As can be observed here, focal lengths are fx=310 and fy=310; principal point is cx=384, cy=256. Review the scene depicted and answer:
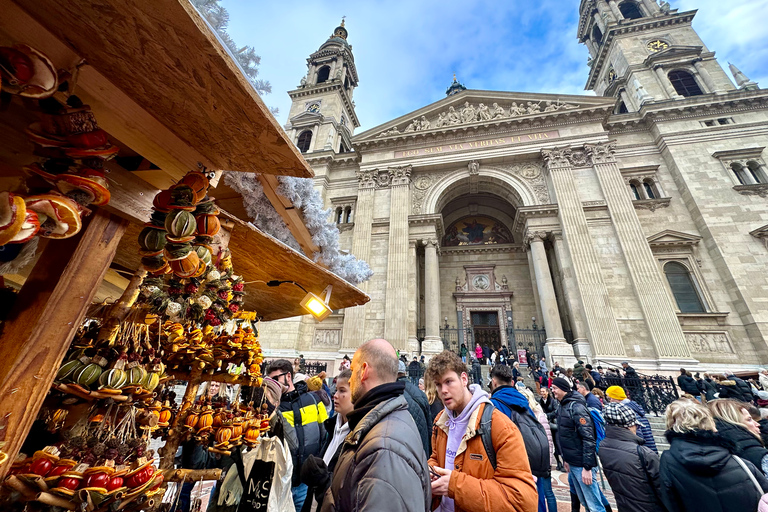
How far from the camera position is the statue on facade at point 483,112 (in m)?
19.5

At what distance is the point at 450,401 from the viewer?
244cm

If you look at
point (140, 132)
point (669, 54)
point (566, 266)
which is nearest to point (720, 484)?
point (140, 132)

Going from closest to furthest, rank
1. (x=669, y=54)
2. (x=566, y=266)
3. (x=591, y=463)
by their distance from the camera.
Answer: (x=591, y=463) < (x=566, y=266) < (x=669, y=54)

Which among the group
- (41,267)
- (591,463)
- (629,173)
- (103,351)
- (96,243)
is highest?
(629,173)

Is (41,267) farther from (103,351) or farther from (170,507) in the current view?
(170,507)

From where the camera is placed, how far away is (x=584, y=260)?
1448 centimetres

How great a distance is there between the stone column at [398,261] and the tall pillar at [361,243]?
48.5 inches

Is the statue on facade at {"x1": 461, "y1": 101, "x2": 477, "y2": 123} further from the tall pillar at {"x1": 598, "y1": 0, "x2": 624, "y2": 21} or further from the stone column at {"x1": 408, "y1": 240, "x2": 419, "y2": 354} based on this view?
the tall pillar at {"x1": 598, "y1": 0, "x2": 624, "y2": 21}

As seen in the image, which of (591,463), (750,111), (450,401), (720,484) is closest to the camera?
(720,484)

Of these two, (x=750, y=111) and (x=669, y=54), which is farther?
(x=669, y=54)

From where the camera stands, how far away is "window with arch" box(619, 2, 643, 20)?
25547 mm

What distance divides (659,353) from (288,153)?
635 inches

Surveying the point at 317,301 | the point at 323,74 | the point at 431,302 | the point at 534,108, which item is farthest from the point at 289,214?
the point at 323,74

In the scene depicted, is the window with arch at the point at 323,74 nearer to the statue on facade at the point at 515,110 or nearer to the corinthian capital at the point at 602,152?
the statue on facade at the point at 515,110
